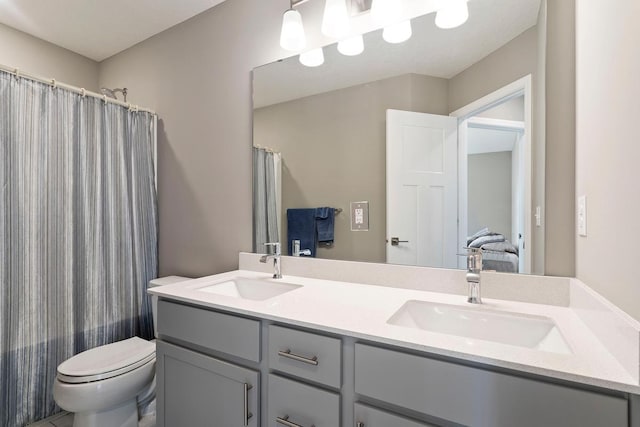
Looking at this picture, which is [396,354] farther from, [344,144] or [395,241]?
[344,144]

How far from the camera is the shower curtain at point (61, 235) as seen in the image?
5.18 feet

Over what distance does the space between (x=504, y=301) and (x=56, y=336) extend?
7.49ft

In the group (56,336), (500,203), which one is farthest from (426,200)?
(56,336)

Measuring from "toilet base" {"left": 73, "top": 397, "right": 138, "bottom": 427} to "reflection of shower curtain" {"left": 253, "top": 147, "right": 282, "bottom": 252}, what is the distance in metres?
1.00

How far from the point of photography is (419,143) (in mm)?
1397

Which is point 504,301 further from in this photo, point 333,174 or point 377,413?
point 333,174

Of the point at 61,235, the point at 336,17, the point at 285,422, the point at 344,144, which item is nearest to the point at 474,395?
the point at 285,422

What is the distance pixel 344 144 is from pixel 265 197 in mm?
580

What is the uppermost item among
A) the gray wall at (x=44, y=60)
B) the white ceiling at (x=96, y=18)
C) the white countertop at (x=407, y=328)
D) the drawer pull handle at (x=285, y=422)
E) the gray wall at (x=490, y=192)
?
the white ceiling at (x=96, y=18)

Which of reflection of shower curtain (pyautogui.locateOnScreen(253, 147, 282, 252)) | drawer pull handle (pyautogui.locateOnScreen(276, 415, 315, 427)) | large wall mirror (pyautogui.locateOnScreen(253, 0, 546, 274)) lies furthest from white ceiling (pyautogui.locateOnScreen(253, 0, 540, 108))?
drawer pull handle (pyautogui.locateOnScreen(276, 415, 315, 427))

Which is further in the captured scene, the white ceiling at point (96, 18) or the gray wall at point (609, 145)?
the white ceiling at point (96, 18)

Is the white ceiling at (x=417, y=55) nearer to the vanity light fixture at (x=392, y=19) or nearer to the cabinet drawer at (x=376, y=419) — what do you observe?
the vanity light fixture at (x=392, y=19)

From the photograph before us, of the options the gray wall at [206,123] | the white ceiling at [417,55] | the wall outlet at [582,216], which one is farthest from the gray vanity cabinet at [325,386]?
→ the white ceiling at [417,55]

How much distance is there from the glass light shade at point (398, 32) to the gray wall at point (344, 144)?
0.17 meters
